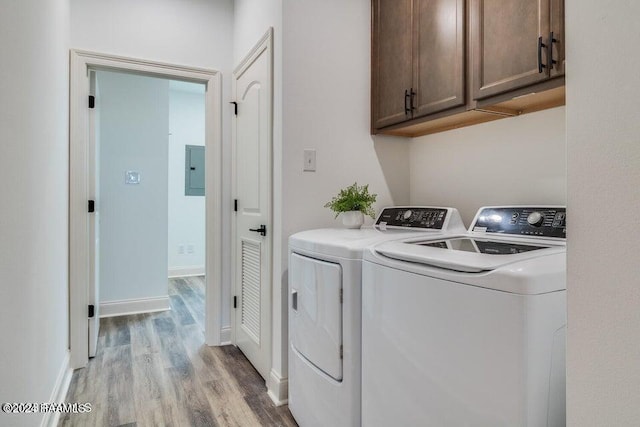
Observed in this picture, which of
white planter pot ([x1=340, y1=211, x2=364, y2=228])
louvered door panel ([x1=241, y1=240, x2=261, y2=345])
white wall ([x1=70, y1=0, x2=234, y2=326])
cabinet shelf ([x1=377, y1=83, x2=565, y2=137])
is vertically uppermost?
white wall ([x1=70, y1=0, x2=234, y2=326])

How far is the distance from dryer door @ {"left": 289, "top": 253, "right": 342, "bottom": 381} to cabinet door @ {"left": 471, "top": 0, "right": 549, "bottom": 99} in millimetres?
975

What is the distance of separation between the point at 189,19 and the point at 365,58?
4.59ft

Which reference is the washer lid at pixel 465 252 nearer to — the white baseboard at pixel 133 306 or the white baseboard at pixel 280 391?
the white baseboard at pixel 280 391

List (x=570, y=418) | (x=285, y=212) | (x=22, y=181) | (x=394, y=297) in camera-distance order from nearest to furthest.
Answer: (x=570, y=418)
(x=394, y=297)
(x=22, y=181)
(x=285, y=212)

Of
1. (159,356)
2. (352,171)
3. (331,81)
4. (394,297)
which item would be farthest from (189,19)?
(394,297)

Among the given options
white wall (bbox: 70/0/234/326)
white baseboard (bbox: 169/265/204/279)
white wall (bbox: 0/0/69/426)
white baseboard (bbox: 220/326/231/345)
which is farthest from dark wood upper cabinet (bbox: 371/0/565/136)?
white baseboard (bbox: 169/265/204/279)

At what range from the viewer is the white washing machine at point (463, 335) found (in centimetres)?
79

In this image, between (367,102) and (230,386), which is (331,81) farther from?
(230,386)

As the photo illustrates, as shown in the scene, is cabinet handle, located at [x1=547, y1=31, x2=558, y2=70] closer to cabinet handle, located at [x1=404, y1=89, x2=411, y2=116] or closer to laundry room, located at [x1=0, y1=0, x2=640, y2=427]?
laundry room, located at [x1=0, y1=0, x2=640, y2=427]

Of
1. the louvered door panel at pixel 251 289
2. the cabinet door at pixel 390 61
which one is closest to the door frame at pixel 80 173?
the louvered door panel at pixel 251 289

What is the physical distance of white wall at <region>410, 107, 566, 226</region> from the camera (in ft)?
5.32

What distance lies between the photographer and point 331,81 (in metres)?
2.08

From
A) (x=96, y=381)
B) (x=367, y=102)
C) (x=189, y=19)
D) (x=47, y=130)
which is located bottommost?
Answer: (x=96, y=381)

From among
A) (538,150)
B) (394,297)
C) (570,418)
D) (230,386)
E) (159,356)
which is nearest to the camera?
(570,418)
